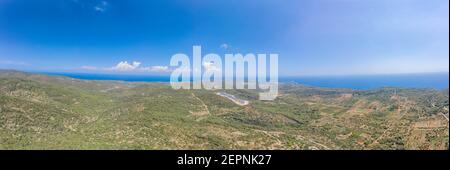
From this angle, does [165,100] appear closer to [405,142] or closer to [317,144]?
[317,144]

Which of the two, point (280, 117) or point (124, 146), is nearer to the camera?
point (124, 146)

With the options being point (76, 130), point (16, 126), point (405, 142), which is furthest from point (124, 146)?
point (405, 142)

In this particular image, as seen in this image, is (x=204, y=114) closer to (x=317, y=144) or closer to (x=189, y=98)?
(x=189, y=98)

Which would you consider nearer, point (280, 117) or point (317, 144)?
point (317, 144)
